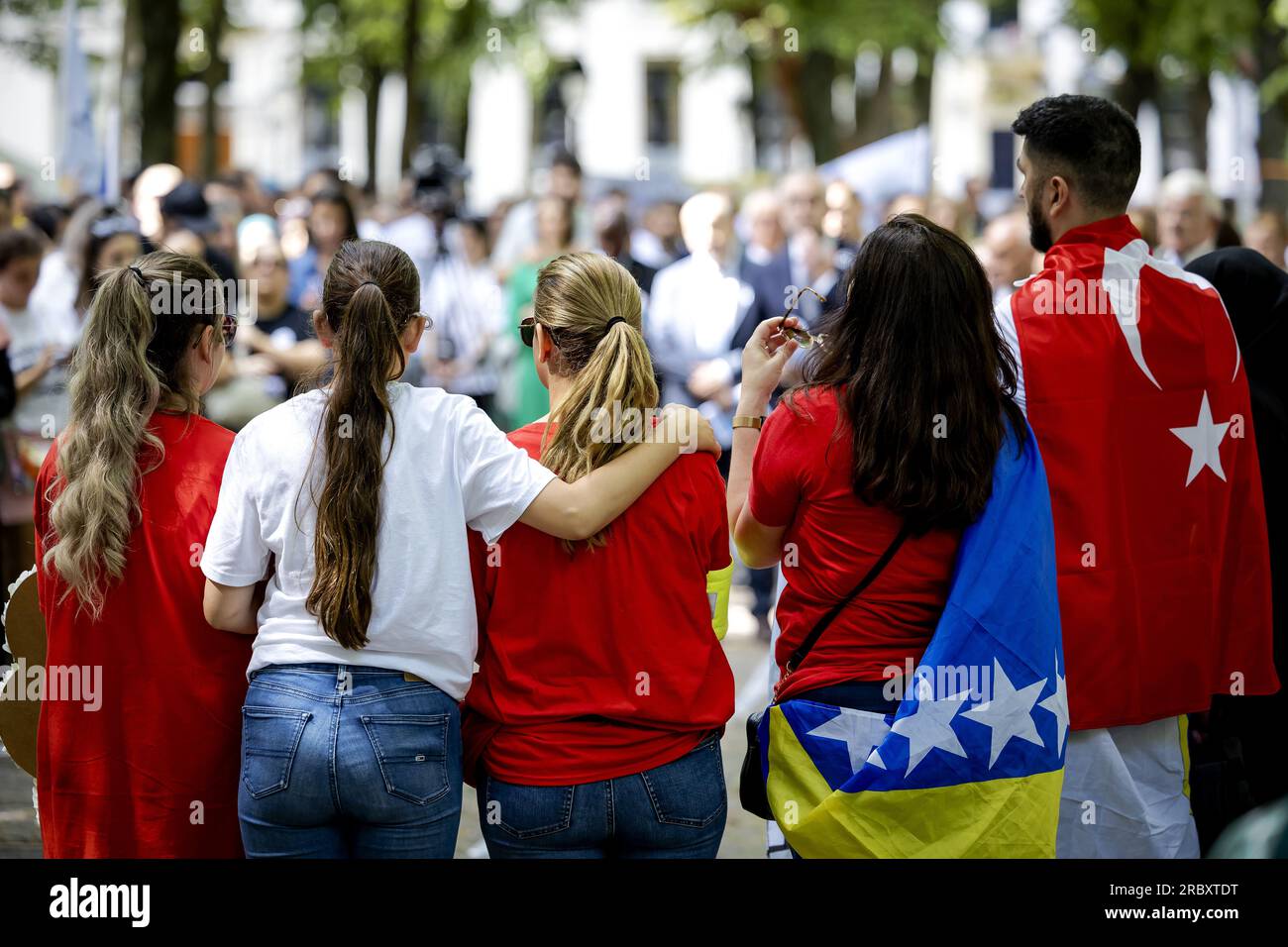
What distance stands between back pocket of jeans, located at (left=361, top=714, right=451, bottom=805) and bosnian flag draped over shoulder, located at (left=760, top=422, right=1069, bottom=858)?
78 cm

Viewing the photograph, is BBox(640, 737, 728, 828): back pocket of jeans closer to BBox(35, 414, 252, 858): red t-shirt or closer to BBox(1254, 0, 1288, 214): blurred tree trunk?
BBox(35, 414, 252, 858): red t-shirt

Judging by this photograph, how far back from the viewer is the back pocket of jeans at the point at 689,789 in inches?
121

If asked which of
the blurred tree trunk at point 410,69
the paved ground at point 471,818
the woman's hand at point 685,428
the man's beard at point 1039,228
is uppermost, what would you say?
the blurred tree trunk at point 410,69

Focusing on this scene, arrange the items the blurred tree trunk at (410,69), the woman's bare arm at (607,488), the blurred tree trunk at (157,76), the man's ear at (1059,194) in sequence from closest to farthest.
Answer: the woman's bare arm at (607,488) < the man's ear at (1059,194) < the blurred tree trunk at (157,76) < the blurred tree trunk at (410,69)

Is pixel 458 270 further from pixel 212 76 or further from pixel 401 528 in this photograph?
pixel 212 76

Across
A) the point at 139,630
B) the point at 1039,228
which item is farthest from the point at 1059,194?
the point at 139,630

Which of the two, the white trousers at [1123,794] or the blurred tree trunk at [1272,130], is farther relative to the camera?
the blurred tree trunk at [1272,130]

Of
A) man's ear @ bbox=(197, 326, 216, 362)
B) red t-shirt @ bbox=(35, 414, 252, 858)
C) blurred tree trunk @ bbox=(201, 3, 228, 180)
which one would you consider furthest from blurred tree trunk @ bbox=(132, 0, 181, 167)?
red t-shirt @ bbox=(35, 414, 252, 858)

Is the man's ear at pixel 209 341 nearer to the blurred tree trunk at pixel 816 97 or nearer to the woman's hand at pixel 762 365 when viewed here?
the woman's hand at pixel 762 365

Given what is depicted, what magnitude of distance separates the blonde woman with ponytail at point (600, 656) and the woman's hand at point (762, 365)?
322 mm

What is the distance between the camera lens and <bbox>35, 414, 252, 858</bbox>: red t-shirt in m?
3.23

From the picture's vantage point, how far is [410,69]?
23.6m

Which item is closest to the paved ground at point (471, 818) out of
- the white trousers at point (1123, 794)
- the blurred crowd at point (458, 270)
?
the blurred crowd at point (458, 270)

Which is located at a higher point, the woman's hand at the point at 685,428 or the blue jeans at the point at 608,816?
the woman's hand at the point at 685,428
